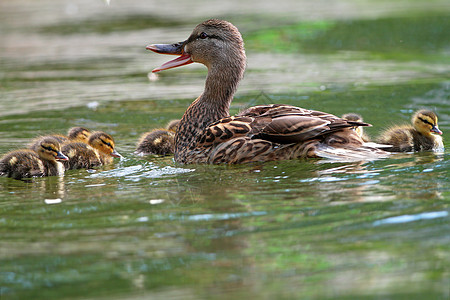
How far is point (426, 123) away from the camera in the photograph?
20.5ft

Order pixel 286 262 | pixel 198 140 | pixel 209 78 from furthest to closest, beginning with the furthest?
pixel 209 78 < pixel 198 140 < pixel 286 262

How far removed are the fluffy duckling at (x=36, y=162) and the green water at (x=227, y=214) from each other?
4.6 inches

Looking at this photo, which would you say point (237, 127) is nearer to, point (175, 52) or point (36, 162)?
point (175, 52)

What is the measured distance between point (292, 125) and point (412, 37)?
7.98 m

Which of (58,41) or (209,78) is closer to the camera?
(209,78)

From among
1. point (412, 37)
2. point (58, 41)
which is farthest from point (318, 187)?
point (58, 41)

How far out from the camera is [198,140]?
6184 mm

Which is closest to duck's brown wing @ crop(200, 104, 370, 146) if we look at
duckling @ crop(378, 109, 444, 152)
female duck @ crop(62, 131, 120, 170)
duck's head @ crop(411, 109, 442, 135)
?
duckling @ crop(378, 109, 444, 152)

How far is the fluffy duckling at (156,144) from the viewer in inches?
→ 270

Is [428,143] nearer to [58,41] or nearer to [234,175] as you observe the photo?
[234,175]

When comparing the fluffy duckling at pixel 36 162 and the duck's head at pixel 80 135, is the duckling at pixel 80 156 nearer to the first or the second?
the fluffy duckling at pixel 36 162

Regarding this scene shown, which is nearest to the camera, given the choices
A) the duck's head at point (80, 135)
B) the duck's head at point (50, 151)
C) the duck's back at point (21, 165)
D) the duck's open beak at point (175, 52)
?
the duck's back at point (21, 165)

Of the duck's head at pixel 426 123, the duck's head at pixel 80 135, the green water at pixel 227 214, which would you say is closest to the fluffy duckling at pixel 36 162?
the green water at pixel 227 214

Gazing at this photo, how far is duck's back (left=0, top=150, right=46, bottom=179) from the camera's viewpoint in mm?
5859
